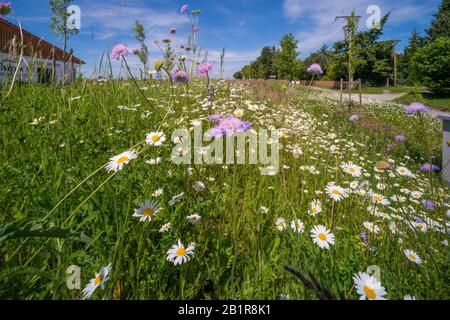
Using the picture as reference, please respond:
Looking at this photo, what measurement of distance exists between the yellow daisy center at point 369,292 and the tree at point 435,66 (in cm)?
2177

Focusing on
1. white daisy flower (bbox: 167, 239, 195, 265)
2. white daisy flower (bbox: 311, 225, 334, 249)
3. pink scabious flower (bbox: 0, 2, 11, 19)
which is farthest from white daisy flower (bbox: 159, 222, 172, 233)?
pink scabious flower (bbox: 0, 2, 11, 19)

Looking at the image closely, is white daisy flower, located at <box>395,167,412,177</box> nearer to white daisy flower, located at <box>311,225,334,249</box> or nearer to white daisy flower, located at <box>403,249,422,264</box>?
white daisy flower, located at <box>403,249,422,264</box>

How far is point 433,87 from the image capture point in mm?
18547

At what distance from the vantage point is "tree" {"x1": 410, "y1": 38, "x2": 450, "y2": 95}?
1809 cm

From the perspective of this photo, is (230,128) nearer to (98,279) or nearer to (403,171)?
(98,279)

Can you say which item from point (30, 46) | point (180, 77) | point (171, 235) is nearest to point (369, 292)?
point (171, 235)

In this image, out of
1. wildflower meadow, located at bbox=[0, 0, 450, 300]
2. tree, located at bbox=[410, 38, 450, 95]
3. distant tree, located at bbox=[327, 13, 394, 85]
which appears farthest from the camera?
distant tree, located at bbox=[327, 13, 394, 85]

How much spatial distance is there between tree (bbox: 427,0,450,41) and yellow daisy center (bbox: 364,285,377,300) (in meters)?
44.5

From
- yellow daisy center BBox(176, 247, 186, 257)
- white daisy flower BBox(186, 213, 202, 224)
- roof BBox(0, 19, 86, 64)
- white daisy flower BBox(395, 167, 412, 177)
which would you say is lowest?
yellow daisy center BBox(176, 247, 186, 257)

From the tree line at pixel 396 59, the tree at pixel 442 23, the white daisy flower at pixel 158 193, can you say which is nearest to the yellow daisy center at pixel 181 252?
the white daisy flower at pixel 158 193

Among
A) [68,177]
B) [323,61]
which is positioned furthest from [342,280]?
[323,61]

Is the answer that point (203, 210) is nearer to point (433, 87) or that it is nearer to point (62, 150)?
point (62, 150)

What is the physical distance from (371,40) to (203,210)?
4834 centimetres

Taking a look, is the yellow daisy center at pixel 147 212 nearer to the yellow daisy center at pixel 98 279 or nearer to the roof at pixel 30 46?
the yellow daisy center at pixel 98 279
